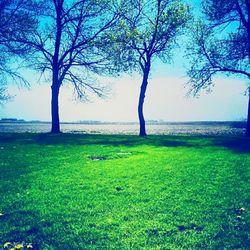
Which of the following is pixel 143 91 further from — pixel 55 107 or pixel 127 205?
pixel 127 205

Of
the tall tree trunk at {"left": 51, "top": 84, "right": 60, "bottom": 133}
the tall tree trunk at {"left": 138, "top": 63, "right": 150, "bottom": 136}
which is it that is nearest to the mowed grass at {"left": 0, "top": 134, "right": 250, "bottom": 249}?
the tall tree trunk at {"left": 51, "top": 84, "right": 60, "bottom": 133}

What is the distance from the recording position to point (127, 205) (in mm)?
8117

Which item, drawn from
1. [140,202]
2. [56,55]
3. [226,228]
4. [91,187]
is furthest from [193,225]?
[56,55]

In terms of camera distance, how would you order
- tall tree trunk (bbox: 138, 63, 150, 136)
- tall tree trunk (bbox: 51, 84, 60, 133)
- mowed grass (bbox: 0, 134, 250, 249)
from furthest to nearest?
tall tree trunk (bbox: 138, 63, 150, 136) → tall tree trunk (bbox: 51, 84, 60, 133) → mowed grass (bbox: 0, 134, 250, 249)

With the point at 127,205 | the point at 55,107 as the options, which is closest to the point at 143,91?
the point at 55,107

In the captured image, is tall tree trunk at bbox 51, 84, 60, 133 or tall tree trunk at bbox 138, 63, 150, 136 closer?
tall tree trunk at bbox 51, 84, 60, 133

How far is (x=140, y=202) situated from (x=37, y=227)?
3.00 metres

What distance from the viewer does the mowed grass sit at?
6.16 m

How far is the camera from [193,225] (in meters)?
6.81

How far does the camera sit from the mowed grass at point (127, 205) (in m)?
6.16

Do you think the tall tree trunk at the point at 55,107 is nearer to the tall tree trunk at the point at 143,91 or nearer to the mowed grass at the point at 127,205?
the tall tree trunk at the point at 143,91

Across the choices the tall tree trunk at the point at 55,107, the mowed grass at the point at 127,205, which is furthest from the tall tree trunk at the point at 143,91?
the mowed grass at the point at 127,205

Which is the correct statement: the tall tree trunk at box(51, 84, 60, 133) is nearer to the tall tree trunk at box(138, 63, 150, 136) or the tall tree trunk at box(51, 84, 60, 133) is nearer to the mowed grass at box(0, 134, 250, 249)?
the tall tree trunk at box(138, 63, 150, 136)

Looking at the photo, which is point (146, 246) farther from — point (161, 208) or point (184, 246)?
point (161, 208)
